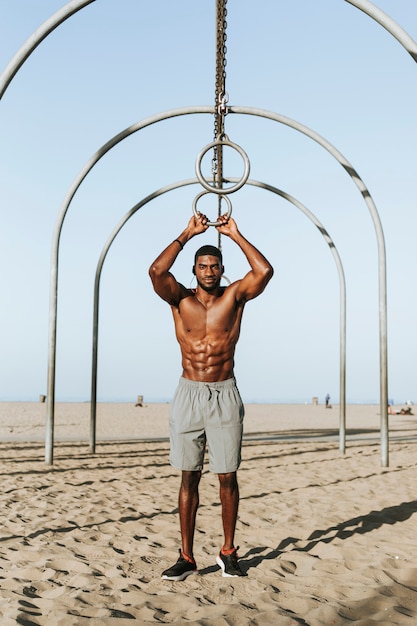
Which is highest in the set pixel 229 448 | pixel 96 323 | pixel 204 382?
pixel 96 323

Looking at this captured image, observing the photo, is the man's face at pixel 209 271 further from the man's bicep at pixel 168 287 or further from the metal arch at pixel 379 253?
the metal arch at pixel 379 253

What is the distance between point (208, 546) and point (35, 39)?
412 centimetres

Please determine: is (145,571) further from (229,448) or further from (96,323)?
(96,323)

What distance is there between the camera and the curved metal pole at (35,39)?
17.8 ft

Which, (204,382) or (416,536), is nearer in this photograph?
(204,382)

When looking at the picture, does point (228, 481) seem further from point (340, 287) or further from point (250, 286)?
point (340, 287)

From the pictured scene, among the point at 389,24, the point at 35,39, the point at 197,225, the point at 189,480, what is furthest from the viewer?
the point at 35,39

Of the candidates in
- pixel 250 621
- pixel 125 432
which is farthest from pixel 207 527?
pixel 125 432

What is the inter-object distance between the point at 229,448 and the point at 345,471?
19.7 feet

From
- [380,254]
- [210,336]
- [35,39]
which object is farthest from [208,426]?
[380,254]

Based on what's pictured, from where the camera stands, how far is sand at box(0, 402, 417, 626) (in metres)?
3.18

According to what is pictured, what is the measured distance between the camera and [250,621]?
9.75 feet

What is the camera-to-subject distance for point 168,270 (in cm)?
390

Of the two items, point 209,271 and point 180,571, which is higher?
point 209,271
